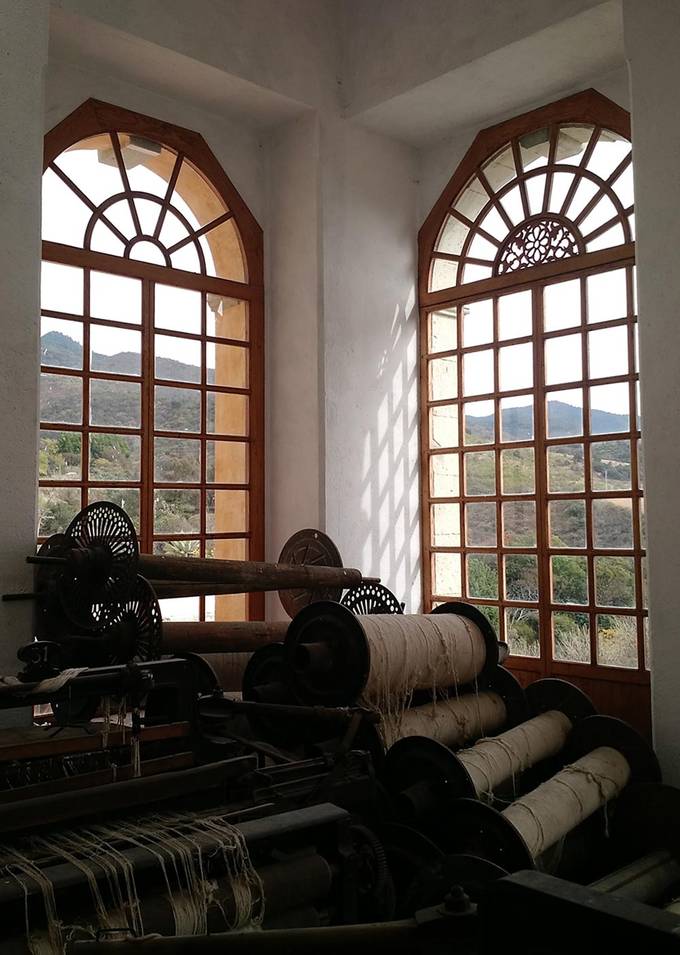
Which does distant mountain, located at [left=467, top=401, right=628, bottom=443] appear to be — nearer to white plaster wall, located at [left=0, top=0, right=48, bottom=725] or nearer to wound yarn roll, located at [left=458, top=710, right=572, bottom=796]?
Answer: wound yarn roll, located at [left=458, top=710, right=572, bottom=796]

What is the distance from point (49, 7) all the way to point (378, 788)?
11.4 feet

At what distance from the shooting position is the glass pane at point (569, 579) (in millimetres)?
4699

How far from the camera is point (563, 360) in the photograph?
192 inches

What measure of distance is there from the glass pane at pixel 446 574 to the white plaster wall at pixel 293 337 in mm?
823

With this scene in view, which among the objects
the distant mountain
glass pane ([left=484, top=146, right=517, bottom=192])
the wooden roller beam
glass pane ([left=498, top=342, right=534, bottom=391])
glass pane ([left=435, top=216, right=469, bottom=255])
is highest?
glass pane ([left=484, top=146, right=517, bottom=192])

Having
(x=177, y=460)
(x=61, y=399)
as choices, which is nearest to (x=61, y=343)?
(x=61, y=399)

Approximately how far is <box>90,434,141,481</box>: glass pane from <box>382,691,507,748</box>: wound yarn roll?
1.99 metres

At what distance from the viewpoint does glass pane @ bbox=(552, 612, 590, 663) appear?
4.69m

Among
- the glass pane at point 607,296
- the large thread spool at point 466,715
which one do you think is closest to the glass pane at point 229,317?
the glass pane at point 607,296

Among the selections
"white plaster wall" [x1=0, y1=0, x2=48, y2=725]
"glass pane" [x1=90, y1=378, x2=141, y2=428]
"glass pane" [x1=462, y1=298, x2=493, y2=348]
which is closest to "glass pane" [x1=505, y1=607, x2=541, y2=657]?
"glass pane" [x1=462, y1=298, x2=493, y2=348]

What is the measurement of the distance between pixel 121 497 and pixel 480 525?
1.96 meters

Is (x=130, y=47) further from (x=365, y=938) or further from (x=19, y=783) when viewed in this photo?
(x=365, y=938)

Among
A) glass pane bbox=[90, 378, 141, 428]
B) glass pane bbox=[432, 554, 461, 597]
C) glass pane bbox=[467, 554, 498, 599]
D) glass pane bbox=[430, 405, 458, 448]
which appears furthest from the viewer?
glass pane bbox=[430, 405, 458, 448]

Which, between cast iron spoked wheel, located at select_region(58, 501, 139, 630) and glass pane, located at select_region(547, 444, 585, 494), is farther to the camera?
glass pane, located at select_region(547, 444, 585, 494)
